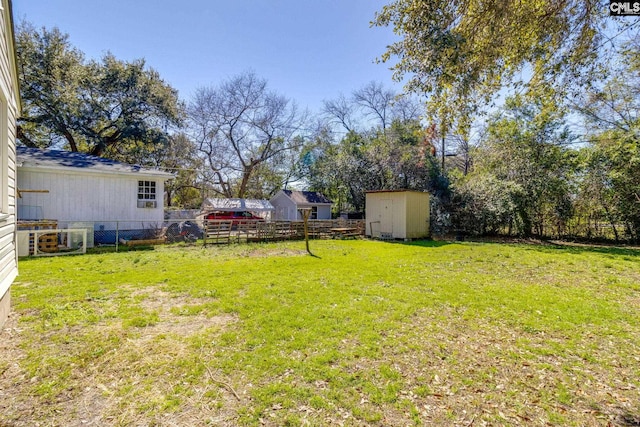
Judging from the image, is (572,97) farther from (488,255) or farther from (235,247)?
(235,247)

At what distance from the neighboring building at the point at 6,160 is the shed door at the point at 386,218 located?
13.9 meters

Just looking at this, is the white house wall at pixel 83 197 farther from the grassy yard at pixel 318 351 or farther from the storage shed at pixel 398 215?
the storage shed at pixel 398 215

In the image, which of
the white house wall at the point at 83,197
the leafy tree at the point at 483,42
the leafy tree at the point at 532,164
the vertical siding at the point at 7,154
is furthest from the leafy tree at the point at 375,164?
the vertical siding at the point at 7,154

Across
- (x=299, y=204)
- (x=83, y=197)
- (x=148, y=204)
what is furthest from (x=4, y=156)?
(x=299, y=204)

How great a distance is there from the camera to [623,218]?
1381 centimetres

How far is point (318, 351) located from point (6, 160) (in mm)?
4949

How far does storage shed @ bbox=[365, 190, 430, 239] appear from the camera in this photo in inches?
595

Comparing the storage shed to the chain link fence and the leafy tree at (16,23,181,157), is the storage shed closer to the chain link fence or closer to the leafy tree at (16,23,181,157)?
the chain link fence

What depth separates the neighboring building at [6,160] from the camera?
3.67 m

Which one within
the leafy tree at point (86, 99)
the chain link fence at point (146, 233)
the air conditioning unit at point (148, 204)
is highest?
the leafy tree at point (86, 99)

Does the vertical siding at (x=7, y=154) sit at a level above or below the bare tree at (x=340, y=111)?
below

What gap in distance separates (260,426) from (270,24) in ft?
50.4

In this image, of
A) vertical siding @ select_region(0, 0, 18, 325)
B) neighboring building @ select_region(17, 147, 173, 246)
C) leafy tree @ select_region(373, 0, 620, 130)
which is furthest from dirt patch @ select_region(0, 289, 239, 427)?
neighboring building @ select_region(17, 147, 173, 246)

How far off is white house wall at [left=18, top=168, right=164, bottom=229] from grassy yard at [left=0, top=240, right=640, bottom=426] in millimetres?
5721
